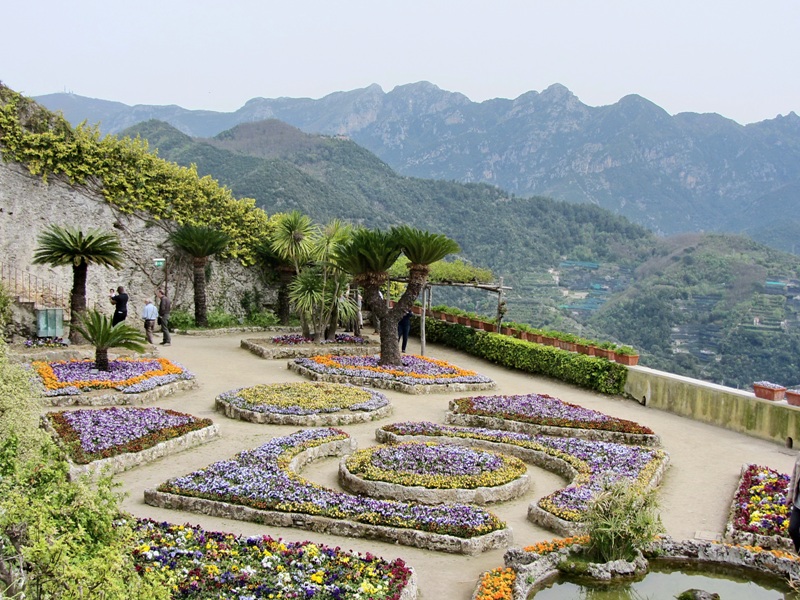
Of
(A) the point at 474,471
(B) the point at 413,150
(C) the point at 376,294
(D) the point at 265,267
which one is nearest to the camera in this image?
(A) the point at 474,471

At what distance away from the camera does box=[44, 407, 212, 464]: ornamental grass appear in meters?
10.9

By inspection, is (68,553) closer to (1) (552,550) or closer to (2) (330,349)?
(1) (552,550)

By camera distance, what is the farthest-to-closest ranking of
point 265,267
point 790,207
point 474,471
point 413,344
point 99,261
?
point 790,207 < point 265,267 < point 413,344 < point 99,261 < point 474,471

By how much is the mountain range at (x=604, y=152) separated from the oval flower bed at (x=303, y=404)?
55.6m

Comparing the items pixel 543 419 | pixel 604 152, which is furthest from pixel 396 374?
pixel 604 152

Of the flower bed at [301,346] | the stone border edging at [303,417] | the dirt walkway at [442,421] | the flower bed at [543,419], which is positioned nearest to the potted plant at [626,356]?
the dirt walkway at [442,421]

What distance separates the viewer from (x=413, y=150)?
114 m

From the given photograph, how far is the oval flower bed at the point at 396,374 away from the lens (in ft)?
57.7

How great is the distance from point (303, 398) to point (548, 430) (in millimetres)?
4423

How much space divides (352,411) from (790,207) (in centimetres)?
7250

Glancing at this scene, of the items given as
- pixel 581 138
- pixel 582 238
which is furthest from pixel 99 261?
pixel 581 138

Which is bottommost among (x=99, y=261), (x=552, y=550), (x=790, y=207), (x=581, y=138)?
(x=552, y=550)

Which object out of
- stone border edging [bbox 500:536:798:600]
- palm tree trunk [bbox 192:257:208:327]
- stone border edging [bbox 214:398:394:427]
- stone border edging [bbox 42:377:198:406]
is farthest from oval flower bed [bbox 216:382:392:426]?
palm tree trunk [bbox 192:257:208:327]

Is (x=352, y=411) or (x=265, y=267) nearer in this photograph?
(x=352, y=411)
